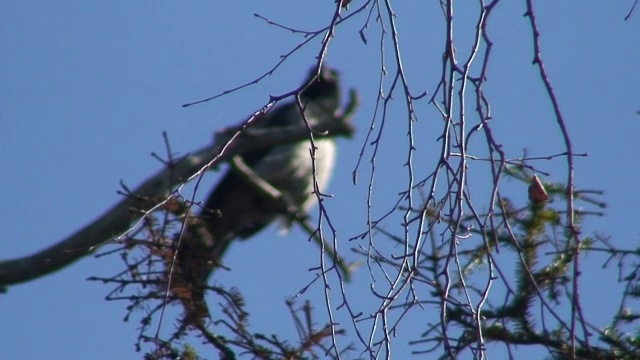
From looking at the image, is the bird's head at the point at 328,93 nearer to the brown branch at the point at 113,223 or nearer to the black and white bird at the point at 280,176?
the black and white bird at the point at 280,176

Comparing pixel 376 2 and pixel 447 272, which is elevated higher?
pixel 376 2

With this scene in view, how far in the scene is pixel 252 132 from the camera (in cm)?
452

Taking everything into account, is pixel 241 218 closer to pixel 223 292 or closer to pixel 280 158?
pixel 280 158

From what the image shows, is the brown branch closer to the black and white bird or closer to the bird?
the bird

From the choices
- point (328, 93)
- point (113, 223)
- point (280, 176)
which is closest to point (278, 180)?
point (280, 176)

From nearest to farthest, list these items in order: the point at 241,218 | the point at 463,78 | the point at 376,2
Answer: the point at 463,78 → the point at 376,2 → the point at 241,218

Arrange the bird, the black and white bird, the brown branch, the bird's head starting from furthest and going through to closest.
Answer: the bird's head, the black and white bird, the bird, the brown branch

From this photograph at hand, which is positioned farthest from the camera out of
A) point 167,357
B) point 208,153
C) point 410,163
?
point 208,153

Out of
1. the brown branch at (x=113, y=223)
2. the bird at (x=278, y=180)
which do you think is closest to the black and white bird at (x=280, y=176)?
the bird at (x=278, y=180)

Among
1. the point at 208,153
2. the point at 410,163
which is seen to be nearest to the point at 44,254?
the point at 208,153

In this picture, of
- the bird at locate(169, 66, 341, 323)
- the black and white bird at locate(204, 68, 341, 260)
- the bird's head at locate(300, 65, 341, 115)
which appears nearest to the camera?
the bird at locate(169, 66, 341, 323)

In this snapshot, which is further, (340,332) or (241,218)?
(241,218)

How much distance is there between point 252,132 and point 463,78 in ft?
7.81

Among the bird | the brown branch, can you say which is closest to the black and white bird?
the bird
